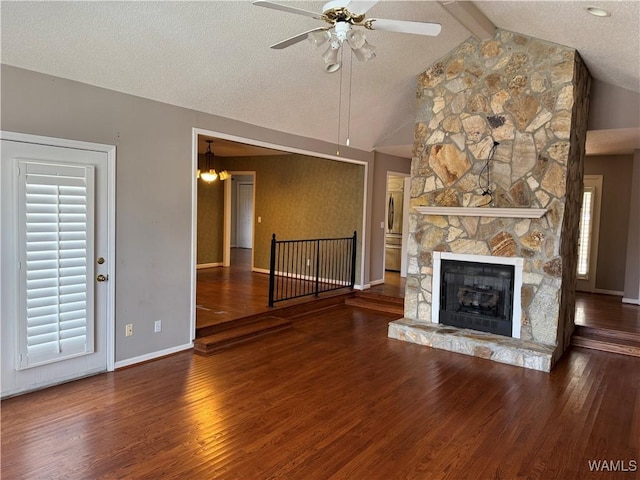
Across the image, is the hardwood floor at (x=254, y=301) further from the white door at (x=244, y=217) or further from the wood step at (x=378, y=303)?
the white door at (x=244, y=217)

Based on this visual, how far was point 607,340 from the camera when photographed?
5387mm

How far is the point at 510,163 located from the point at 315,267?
169 inches

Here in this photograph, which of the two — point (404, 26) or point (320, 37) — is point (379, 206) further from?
point (320, 37)

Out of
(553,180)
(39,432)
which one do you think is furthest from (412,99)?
(39,432)

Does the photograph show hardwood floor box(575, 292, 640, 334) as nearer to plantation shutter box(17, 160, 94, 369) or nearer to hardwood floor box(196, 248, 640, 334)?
hardwood floor box(196, 248, 640, 334)

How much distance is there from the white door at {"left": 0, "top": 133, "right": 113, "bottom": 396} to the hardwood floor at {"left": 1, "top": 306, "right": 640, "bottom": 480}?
229 mm

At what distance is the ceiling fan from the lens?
253cm

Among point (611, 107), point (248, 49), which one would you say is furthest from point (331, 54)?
point (611, 107)

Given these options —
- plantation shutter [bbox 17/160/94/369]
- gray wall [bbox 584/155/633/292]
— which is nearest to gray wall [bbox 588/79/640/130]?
gray wall [bbox 584/155/633/292]

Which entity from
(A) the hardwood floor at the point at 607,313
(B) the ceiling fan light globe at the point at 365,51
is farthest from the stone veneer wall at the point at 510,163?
(B) the ceiling fan light globe at the point at 365,51

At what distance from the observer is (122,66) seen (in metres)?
3.83

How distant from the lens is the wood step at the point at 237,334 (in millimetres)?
4852

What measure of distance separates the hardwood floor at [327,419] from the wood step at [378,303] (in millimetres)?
2067

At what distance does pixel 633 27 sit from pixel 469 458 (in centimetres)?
372
